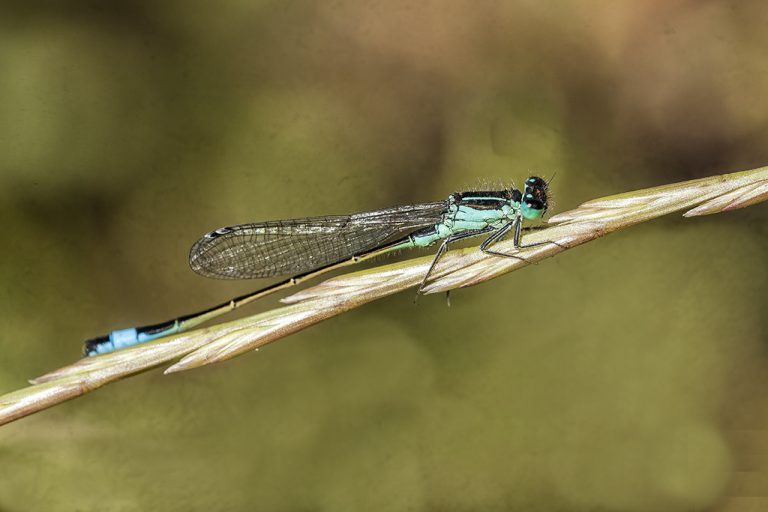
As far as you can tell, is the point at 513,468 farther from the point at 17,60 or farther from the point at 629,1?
the point at 17,60

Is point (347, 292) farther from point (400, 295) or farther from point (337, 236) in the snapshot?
point (337, 236)

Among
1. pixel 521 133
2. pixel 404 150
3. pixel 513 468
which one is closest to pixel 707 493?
pixel 513 468

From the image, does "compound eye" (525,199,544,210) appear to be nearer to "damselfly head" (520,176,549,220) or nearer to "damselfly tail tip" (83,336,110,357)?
"damselfly head" (520,176,549,220)

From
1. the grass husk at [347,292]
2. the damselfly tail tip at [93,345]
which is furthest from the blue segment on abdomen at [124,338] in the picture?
the grass husk at [347,292]

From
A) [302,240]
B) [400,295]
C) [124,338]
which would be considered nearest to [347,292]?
[400,295]

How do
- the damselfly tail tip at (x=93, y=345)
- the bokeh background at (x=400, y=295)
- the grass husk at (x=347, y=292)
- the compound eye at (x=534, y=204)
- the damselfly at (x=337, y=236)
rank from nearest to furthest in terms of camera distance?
the grass husk at (x=347, y=292) → the bokeh background at (x=400, y=295) → the damselfly tail tip at (x=93, y=345) → the damselfly at (x=337, y=236) → the compound eye at (x=534, y=204)

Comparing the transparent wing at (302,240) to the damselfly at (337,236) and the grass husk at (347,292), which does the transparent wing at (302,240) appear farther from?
the grass husk at (347,292)
